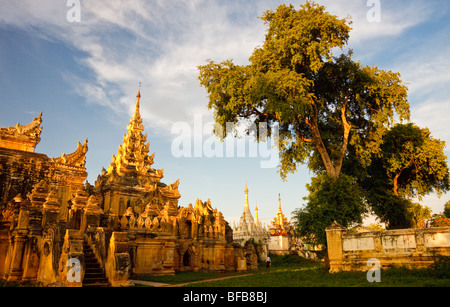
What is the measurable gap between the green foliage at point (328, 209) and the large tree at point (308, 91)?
1033 millimetres

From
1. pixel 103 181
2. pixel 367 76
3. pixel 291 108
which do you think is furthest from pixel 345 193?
pixel 103 181

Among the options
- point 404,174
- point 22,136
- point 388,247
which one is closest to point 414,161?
point 404,174

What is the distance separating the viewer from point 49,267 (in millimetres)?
11078

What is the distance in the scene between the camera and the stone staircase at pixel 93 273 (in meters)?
9.99

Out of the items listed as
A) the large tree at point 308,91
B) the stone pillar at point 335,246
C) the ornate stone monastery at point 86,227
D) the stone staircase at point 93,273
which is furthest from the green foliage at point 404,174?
the stone staircase at point 93,273

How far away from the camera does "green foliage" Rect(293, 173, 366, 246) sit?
1808 cm

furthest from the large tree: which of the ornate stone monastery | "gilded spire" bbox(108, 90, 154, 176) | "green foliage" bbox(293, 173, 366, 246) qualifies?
"gilded spire" bbox(108, 90, 154, 176)

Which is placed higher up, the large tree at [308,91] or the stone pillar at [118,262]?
the large tree at [308,91]

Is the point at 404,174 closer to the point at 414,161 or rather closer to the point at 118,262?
the point at 414,161

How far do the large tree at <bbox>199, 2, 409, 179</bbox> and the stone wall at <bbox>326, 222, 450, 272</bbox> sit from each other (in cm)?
619

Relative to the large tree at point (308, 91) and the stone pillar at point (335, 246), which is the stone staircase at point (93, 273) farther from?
the large tree at point (308, 91)

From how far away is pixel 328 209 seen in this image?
59.3 ft

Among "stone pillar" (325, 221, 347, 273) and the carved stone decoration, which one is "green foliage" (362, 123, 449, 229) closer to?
"stone pillar" (325, 221, 347, 273)
